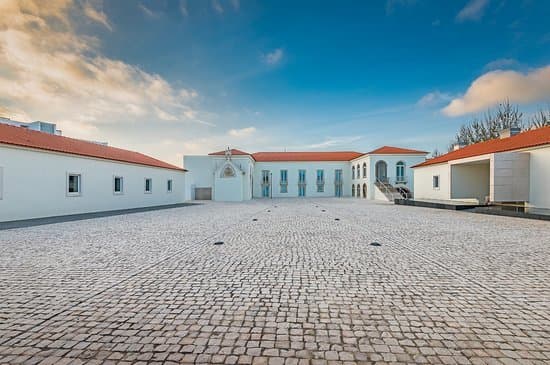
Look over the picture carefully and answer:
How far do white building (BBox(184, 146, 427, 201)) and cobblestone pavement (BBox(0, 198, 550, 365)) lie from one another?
83.5ft

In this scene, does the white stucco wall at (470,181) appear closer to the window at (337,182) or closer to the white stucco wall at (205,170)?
the window at (337,182)

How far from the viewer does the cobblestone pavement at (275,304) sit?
7.91ft

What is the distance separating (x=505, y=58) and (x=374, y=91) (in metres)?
9.38

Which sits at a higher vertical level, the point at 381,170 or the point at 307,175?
the point at 381,170

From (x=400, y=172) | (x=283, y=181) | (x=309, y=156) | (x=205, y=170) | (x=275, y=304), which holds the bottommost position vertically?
(x=275, y=304)

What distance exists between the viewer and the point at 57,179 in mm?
14734

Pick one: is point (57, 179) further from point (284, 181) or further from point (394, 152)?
point (394, 152)

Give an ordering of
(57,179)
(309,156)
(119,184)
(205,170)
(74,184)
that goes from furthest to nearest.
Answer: (309,156) → (205,170) → (119,184) → (74,184) → (57,179)

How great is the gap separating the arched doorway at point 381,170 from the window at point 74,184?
1302 inches

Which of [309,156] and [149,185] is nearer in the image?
[149,185]

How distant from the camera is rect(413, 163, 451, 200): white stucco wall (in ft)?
70.8

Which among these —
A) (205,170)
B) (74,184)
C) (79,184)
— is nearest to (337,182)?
(205,170)

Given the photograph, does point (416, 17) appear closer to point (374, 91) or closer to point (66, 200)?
point (374, 91)

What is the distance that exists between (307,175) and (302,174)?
87 centimetres
